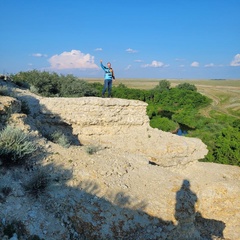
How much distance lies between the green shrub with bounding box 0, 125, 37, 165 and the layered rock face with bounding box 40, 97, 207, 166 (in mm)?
4507

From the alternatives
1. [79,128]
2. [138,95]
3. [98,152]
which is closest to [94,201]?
[98,152]

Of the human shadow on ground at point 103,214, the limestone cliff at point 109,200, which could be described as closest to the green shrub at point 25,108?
the limestone cliff at point 109,200

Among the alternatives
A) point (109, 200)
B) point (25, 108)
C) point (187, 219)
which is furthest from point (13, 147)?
point (25, 108)

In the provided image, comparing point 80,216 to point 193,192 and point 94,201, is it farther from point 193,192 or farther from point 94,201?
point 193,192

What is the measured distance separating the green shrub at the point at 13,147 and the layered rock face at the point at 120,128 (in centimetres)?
451

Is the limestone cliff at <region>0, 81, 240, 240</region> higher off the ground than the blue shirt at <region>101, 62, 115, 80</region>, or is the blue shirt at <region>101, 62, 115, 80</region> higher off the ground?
the blue shirt at <region>101, 62, 115, 80</region>

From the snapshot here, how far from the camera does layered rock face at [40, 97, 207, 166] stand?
1008 cm

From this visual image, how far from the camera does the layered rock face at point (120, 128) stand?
10078 millimetres

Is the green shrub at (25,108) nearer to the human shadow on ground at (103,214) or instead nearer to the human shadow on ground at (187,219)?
the human shadow on ground at (103,214)

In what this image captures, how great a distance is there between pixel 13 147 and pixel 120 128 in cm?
609

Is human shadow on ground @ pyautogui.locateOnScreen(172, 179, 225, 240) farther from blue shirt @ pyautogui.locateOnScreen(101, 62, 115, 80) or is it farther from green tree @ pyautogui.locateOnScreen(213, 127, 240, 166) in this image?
green tree @ pyautogui.locateOnScreen(213, 127, 240, 166)

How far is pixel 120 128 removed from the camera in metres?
10.7

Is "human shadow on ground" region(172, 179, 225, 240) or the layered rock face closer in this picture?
"human shadow on ground" region(172, 179, 225, 240)

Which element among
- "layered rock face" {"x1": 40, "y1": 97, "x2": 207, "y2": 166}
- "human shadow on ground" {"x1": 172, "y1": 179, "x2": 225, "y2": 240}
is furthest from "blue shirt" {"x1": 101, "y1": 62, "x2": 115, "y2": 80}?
"human shadow on ground" {"x1": 172, "y1": 179, "x2": 225, "y2": 240}
